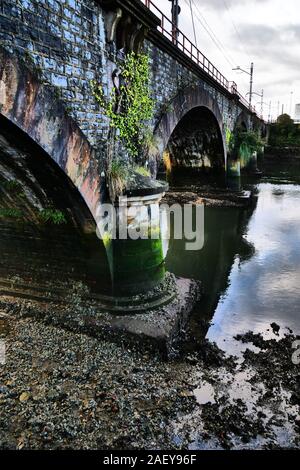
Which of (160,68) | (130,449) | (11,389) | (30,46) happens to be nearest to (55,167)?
(30,46)

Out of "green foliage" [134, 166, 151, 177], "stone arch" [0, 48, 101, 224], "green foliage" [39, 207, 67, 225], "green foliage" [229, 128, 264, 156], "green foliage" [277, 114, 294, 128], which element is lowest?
"green foliage" [39, 207, 67, 225]

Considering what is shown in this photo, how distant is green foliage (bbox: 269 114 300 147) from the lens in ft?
139

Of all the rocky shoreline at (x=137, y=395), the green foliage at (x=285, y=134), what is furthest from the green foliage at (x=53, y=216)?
the green foliage at (x=285, y=134)

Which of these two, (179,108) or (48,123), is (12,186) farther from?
(179,108)

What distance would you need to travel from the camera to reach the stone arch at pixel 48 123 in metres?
3.51

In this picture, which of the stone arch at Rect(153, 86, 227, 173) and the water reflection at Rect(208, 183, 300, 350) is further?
the stone arch at Rect(153, 86, 227, 173)

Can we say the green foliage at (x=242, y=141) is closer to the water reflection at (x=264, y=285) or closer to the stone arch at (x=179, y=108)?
the stone arch at (x=179, y=108)

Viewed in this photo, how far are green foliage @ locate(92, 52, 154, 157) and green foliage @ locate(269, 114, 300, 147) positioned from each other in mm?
39677

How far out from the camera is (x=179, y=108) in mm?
8766

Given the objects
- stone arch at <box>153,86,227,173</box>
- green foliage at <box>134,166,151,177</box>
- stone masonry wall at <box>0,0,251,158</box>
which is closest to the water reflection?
green foliage at <box>134,166,151,177</box>

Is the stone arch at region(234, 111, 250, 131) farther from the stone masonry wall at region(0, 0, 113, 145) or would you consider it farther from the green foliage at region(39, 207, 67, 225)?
the green foliage at region(39, 207, 67, 225)

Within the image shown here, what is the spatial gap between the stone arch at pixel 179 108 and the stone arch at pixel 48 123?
2.69 metres

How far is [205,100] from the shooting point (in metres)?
11.9

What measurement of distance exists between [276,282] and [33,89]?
7.03 m
